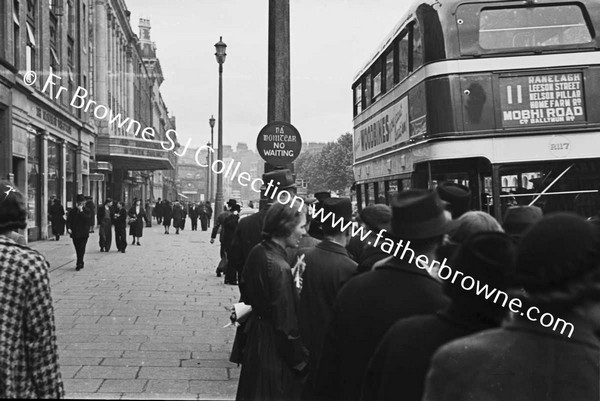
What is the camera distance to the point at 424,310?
2336 millimetres

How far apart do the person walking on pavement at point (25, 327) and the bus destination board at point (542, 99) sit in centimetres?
638

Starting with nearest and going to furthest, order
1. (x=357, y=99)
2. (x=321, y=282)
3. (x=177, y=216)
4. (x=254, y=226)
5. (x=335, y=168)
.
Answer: (x=321, y=282)
(x=254, y=226)
(x=357, y=99)
(x=177, y=216)
(x=335, y=168)

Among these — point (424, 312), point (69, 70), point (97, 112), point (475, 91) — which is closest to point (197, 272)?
point (475, 91)

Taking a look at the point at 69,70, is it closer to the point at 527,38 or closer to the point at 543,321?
the point at 527,38

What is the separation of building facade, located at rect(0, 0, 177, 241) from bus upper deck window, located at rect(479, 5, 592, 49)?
43.3ft

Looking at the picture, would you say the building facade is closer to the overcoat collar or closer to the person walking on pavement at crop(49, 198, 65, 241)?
the person walking on pavement at crop(49, 198, 65, 241)

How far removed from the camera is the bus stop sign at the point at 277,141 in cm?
769

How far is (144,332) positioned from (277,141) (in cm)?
280

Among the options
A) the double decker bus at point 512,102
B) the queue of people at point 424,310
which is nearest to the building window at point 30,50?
the double decker bus at point 512,102

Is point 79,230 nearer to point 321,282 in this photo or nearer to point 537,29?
point 537,29

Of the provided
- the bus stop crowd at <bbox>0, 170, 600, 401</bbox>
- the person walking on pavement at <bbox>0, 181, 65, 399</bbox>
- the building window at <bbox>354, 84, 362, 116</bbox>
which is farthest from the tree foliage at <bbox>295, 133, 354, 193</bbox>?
the person walking on pavement at <bbox>0, 181, 65, 399</bbox>

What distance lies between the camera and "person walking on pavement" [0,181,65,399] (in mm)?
2977

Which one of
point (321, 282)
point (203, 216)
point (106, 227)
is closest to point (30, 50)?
point (106, 227)

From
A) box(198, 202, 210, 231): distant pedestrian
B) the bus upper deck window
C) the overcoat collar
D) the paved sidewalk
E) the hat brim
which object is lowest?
the paved sidewalk
